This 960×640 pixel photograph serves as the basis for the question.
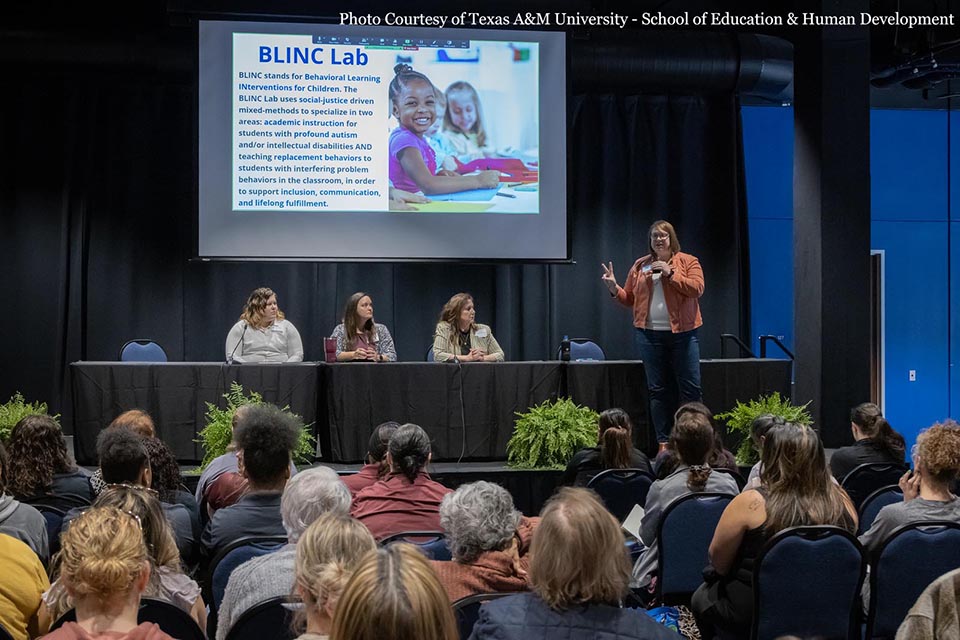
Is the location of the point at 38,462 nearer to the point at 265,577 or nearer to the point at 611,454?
the point at 265,577

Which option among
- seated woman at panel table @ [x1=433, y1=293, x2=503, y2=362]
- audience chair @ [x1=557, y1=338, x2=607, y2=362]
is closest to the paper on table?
seated woman at panel table @ [x1=433, y1=293, x2=503, y2=362]

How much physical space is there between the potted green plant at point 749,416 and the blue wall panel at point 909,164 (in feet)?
16.3

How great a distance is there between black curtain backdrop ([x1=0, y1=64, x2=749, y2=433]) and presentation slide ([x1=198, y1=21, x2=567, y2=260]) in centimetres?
171

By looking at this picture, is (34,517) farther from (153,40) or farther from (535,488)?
(153,40)

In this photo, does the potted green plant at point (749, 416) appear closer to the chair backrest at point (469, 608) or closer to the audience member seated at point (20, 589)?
the chair backrest at point (469, 608)

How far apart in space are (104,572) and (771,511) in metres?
1.88

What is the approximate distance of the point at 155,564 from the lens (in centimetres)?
262

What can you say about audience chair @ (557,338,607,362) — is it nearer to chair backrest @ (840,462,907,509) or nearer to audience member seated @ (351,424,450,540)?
chair backrest @ (840,462,907,509)

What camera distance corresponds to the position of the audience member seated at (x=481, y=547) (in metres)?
2.63

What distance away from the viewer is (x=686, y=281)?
6555 millimetres

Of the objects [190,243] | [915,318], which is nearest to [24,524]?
[190,243]

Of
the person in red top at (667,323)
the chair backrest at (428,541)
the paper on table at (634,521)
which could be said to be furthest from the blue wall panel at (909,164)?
the chair backrest at (428,541)

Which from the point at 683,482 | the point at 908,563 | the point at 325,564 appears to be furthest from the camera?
the point at 683,482

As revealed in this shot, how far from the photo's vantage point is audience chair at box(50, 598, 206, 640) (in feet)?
7.68
